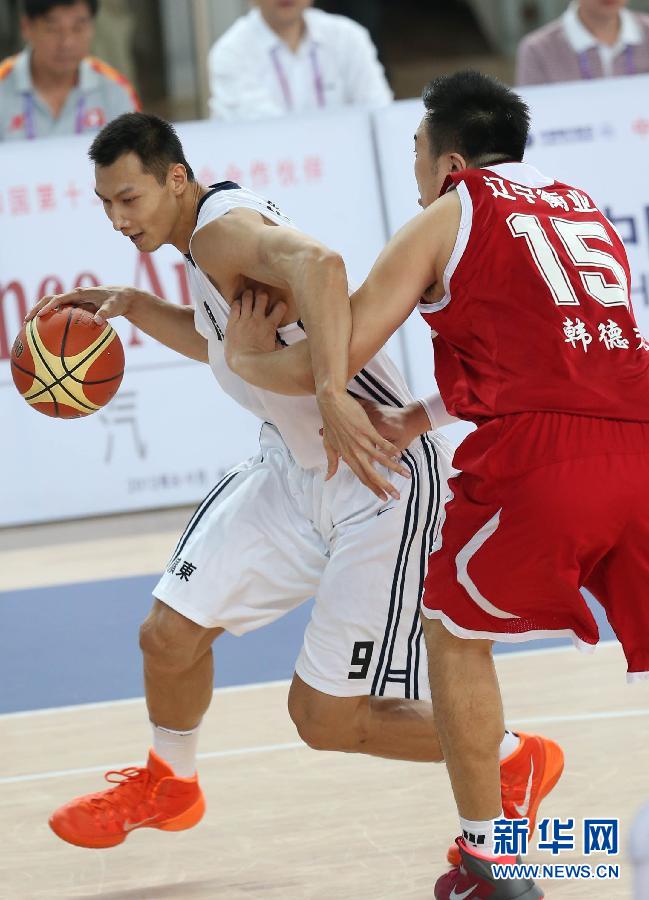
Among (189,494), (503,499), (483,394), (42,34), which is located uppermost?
(42,34)

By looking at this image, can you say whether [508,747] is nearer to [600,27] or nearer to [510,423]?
[510,423]

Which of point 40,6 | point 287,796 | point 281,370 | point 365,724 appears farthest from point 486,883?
point 40,6

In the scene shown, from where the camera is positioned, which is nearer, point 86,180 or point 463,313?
point 463,313

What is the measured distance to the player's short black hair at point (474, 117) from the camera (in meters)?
3.25

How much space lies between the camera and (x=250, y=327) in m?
3.49

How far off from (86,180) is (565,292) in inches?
200

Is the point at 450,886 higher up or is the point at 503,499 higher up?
the point at 503,499

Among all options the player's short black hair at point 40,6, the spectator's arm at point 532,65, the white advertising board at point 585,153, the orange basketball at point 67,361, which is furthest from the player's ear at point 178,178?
the spectator's arm at point 532,65

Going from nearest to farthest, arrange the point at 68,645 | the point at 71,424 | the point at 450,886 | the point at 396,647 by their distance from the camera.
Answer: the point at 450,886
the point at 396,647
the point at 68,645
the point at 71,424

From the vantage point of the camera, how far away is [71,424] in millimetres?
7594

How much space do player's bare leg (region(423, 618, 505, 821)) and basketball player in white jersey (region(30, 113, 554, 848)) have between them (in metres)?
0.41

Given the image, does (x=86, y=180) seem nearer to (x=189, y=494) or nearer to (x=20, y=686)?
(x=189, y=494)

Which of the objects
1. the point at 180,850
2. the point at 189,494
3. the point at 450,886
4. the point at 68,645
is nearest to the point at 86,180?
the point at 189,494

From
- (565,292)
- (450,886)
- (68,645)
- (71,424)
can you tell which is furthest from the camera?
(71,424)
